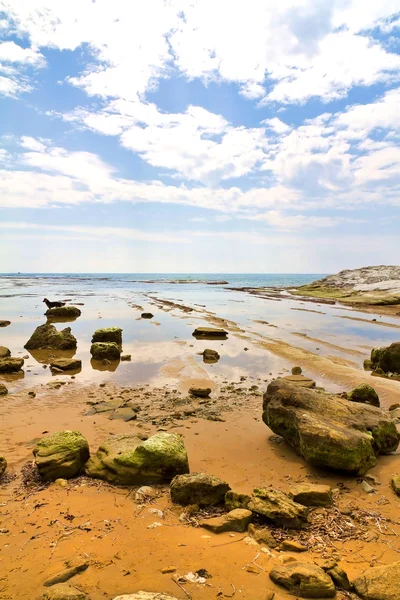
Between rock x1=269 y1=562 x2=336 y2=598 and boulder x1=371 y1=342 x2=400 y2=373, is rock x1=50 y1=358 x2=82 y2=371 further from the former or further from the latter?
boulder x1=371 y1=342 x2=400 y2=373

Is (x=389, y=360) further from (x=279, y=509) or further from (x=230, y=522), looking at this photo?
(x=230, y=522)

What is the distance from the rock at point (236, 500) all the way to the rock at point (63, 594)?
7.75 ft

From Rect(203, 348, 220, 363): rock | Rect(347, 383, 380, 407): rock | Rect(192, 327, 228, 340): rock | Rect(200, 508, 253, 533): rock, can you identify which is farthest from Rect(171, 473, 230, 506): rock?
Rect(192, 327, 228, 340): rock

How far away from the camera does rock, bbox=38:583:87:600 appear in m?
3.32

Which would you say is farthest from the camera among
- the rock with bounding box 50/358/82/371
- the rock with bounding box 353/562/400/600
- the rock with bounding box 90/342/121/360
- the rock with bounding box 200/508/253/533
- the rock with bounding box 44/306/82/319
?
the rock with bounding box 44/306/82/319

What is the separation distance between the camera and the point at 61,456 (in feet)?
20.4

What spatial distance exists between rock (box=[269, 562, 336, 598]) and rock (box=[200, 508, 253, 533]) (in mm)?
954

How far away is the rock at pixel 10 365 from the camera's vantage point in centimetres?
1309

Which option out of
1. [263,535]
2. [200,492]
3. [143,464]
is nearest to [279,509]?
[263,535]

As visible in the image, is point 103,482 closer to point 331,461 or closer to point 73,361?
point 331,461

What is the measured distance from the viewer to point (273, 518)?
4.82 m

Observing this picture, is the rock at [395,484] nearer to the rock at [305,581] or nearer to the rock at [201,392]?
the rock at [305,581]

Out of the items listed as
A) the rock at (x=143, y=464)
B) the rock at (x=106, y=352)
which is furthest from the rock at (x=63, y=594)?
the rock at (x=106, y=352)

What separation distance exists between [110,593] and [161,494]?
2.21m
